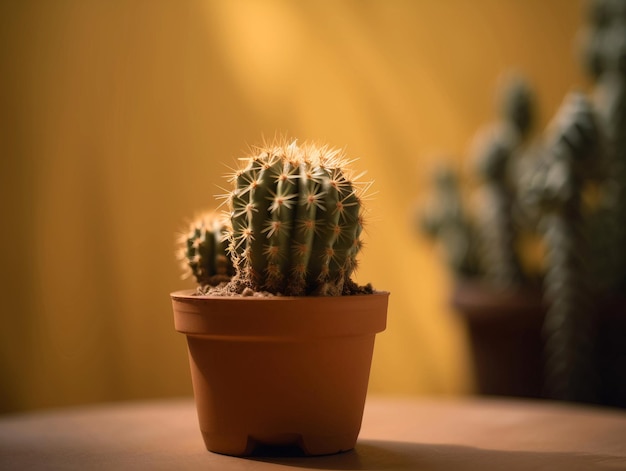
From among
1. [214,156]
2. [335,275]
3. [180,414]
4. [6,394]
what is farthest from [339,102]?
[335,275]

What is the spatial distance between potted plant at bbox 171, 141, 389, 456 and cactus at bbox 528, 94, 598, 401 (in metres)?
1.28

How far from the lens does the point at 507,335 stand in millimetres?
2736

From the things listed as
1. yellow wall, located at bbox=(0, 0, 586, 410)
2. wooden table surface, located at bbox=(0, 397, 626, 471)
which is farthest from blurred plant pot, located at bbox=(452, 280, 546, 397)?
wooden table surface, located at bbox=(0, 397, 626, 471)

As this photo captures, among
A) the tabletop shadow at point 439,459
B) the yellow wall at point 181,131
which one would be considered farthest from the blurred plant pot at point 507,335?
the tabletop shadow at point 439,459

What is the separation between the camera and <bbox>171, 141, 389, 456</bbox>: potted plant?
1176mm

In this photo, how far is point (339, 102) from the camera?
3.54 m

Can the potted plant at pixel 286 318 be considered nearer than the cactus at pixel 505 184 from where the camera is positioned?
Yes

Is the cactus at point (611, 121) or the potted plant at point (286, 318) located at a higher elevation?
the cactus at point (611, 121)

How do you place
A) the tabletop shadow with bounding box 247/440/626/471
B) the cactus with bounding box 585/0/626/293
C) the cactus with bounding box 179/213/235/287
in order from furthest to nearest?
the cactus with bounding box 585/0/626/293
the cactus with bounding box 179/213/235/287
the tabletop shadow with bounding box 247/440/626/471

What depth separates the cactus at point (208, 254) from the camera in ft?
4.53

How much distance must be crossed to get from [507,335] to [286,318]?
5.65 ft

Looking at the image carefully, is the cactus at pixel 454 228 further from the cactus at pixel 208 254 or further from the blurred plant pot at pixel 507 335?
the cactus at pixel 208 254

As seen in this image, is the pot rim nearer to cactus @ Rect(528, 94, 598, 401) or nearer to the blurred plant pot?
cactus @ Rect(528, 94, 598, 401)

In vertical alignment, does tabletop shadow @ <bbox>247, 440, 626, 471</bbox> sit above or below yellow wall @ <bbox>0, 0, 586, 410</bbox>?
below
